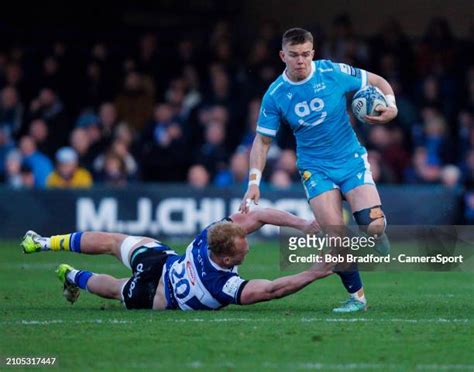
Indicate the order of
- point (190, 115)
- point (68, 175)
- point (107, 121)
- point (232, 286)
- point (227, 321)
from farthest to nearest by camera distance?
point (107, 121) → point (190, 115) → point (68, 175) → point (232, 286) → point (227, 321)

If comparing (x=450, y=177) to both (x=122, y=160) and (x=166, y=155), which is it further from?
(x=122, y=160)

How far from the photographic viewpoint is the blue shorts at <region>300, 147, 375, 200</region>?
10641 mm

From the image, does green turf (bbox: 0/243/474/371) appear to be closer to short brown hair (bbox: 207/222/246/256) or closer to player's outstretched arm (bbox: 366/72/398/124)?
short brown hair (bbox: 207/222/246/256)

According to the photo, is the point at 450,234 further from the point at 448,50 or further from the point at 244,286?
the point at 244,286

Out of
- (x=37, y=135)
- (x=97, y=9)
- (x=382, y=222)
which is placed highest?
(x=97, y=9)

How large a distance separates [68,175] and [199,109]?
2.62 m

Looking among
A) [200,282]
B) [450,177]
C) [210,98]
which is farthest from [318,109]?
[210,98]

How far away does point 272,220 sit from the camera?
421 inches

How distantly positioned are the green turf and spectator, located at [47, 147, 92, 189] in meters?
6.33

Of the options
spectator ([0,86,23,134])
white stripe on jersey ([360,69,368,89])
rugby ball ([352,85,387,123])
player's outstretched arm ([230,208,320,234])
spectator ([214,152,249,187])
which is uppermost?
spectator ([0,86,23,134])

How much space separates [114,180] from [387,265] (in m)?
5.22

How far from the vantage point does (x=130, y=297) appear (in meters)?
10.6

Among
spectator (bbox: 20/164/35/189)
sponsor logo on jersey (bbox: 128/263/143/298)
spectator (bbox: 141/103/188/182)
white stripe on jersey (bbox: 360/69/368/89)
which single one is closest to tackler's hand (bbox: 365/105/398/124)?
white stripe on jersey (bbox: 360/69/368/89)

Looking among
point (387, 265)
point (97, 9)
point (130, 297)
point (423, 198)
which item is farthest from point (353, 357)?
point (97, 9)
